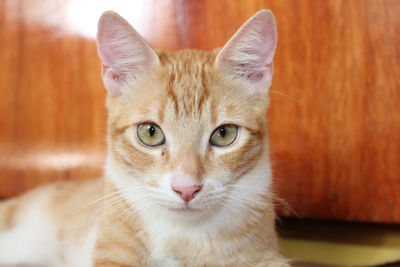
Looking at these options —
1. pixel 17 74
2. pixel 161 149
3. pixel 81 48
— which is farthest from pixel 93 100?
pixel 161 149

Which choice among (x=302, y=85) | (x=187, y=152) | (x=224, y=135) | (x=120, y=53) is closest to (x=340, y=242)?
(x=302, y=85)

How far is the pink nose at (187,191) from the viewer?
1227 millimetres

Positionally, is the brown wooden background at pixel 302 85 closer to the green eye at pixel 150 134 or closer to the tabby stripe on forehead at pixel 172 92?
the tabby stripe on forehead at pixel 172 92

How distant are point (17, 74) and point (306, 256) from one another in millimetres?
1773

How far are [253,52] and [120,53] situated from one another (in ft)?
1.34

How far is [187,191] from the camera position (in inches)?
48.3

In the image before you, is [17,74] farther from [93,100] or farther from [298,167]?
[298,167]

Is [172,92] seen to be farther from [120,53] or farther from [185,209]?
[185,209]

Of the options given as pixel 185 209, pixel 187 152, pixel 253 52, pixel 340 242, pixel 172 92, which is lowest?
pixel 340 242

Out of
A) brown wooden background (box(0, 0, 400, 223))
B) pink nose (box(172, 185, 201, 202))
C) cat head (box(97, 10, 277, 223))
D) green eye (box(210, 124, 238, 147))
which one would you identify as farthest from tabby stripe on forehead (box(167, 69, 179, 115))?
brown wooden background (box(0, 0, 400, 223))

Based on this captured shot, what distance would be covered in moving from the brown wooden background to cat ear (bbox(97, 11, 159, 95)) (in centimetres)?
63

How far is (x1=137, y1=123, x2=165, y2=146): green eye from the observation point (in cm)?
136

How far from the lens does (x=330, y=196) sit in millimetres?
1985

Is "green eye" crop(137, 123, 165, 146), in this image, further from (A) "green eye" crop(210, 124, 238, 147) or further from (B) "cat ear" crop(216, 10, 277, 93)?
(B) "cat ear" crop(216, 10, 277, 93)
